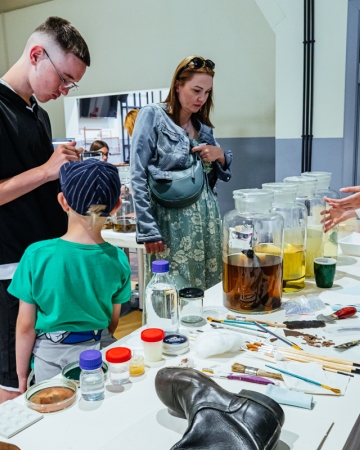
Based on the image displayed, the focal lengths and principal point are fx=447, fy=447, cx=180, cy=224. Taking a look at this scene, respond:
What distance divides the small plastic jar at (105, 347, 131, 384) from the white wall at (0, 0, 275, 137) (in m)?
3.61

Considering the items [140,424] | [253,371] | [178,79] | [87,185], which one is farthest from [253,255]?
[178,79]

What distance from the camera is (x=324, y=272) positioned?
1.44 m

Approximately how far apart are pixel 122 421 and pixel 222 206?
394 centimetres

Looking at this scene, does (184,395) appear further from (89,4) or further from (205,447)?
(89,4)

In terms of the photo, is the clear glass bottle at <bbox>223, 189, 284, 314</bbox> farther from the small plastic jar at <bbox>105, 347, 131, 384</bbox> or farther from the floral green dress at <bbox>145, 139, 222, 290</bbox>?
the floral green dress at <bbox>145, 139, 222, 290</bbox>

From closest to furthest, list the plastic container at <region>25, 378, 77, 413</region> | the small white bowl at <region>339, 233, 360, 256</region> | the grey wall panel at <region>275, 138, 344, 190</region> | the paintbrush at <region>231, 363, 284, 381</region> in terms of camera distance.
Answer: the plastic container at <region>25, 378, 77, 413</region>, the paintbrush at <region>231, 363, 284, 381</region>, the small white bowl at <region>339, 233, 360, 256</region>, the grey wall panel at <region>275, 138, 344, 190</region>

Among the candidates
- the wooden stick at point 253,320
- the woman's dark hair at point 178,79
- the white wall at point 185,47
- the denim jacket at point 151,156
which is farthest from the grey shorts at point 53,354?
the white wall at point 185,47

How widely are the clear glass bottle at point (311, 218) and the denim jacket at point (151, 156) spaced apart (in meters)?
0.56

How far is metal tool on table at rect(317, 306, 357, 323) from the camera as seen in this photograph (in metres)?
1.21

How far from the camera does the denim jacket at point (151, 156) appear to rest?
78.6 inches

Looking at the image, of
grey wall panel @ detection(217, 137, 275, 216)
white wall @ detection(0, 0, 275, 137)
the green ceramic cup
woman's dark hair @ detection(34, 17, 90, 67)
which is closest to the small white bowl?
the green ceramic cup

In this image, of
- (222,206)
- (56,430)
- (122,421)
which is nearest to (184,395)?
(122,421)

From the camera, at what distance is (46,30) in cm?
148

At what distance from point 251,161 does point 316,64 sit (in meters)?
1.29
